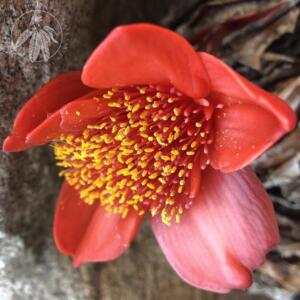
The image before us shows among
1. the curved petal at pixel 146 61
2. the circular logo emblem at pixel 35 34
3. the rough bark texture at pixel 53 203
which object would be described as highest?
the curved petal at pixel 146 61

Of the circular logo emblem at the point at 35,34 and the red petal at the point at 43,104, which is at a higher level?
the circular logo emblem at the point at 35,34

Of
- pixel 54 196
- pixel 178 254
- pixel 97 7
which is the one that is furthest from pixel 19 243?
pixel 97 7

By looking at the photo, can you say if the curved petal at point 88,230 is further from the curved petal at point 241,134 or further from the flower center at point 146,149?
the curved petal at point 241,134

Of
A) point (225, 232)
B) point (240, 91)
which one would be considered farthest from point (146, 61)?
point (225, 232)

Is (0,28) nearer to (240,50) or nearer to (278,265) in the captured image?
(240,50)

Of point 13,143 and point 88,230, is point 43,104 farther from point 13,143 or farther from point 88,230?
point 88,230

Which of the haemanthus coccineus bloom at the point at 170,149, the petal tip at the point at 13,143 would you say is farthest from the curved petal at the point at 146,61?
the petal tip at the point at 13,143
